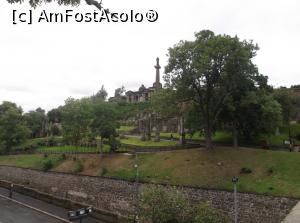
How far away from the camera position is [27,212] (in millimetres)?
40656

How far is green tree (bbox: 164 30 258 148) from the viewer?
122 feet

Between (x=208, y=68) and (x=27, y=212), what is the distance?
29.2 metres

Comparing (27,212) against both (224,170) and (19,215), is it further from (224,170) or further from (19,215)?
(224,170)

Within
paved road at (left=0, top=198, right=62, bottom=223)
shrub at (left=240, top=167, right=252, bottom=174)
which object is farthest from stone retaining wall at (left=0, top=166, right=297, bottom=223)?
paved road at (left=0, top=198, right=62, bottom=223)

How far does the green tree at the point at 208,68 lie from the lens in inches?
1468

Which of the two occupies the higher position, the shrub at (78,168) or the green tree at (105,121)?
the green tree at (105,121)

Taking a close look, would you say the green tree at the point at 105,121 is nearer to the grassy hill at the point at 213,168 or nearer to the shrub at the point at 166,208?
the grassy hill at the point at 213,168

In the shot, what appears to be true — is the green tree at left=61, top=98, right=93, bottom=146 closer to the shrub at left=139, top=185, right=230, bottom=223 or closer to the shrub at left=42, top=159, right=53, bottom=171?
the shrub at left=42, top=159, right=53, bottom=171

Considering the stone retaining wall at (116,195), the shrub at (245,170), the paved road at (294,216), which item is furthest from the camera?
the shrub at (245,170)

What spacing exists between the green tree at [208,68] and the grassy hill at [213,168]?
185 inches

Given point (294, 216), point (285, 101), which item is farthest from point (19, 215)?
point (285, 101)

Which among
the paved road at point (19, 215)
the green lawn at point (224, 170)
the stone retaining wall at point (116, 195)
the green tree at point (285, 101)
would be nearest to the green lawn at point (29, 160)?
the stone retaining wall at point (116, 195)

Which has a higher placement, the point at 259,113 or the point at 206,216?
the point at 259,113

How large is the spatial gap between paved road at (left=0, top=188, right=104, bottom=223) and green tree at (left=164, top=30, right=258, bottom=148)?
766 inches
